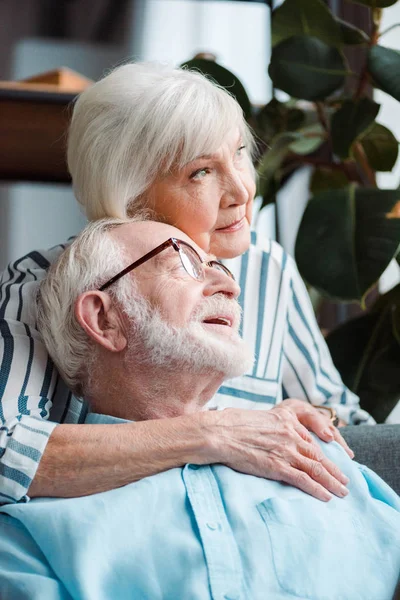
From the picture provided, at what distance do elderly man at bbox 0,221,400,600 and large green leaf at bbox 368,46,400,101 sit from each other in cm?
68

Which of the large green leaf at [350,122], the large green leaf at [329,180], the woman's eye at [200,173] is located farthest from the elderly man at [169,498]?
the large green leaf at [329,180]

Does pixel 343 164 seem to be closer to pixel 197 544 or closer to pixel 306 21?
pixel 306 21

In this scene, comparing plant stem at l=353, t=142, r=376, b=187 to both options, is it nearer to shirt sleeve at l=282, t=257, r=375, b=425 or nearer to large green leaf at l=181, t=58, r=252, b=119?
large green leaf at l=181, t=58, r=252, b=119

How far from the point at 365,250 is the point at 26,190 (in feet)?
5.75

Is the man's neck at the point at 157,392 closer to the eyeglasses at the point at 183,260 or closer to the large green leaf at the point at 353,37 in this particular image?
the eyeglasses at the point at 183,260

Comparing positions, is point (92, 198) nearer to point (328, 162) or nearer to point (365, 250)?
point (365, 250)

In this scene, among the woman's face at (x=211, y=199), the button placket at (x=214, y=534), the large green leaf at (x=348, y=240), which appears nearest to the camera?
the button placket at (x=214, y=534)

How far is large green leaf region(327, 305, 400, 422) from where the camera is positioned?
81.8 inches

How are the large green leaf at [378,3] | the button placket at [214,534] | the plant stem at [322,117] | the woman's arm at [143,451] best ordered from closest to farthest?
the button placket at [214,534]
the woman's arm at [143,451]
the large green leaf at [378,3]
the plant stem at [322,117]

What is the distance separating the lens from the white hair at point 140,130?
1.46 m

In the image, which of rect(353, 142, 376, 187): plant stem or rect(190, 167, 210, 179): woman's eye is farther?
rect(353, 142, 376, 187): plant stem

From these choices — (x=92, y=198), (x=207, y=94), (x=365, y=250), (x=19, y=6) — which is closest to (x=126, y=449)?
(x=92, y=198)

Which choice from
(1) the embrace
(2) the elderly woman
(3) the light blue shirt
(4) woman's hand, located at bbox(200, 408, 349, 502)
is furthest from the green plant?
(3) the light blue shirt

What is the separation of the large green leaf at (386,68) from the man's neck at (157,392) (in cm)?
85
